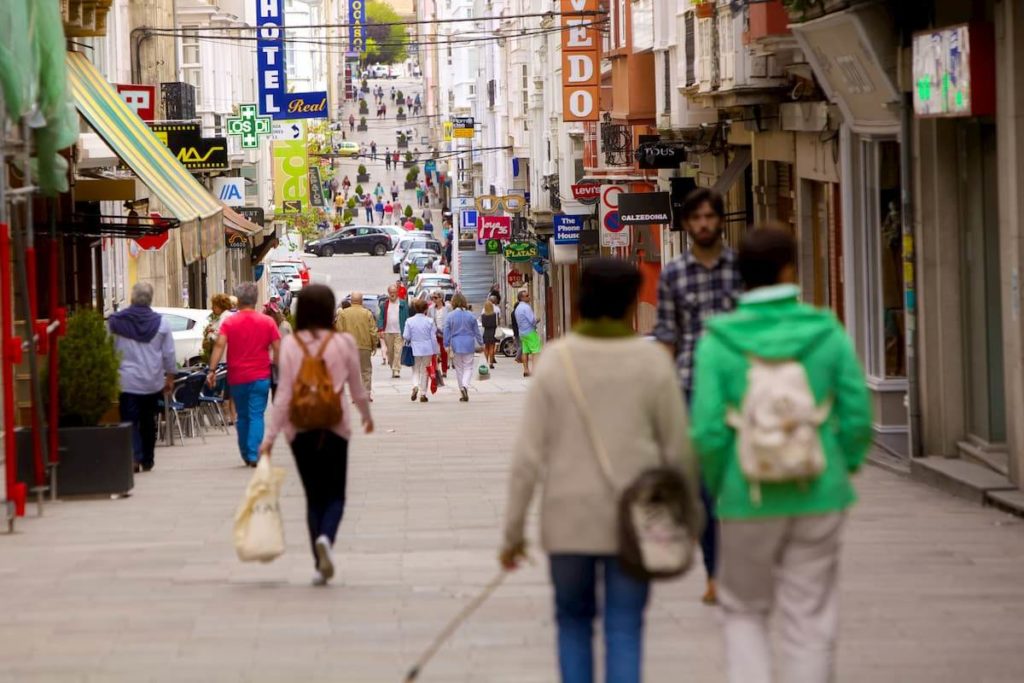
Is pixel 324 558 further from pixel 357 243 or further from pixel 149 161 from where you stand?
pixel 357 243

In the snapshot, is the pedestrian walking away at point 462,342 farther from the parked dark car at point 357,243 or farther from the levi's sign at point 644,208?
the parked dark car at point 357,243

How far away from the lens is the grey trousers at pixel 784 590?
5977mm

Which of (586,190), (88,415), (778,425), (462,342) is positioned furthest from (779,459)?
(586,190)

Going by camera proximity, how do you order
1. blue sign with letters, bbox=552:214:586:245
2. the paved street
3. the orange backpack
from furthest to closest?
blue sign with letters, bbox=552:214:586:245
the orange backpack
the paved street

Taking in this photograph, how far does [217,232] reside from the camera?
72.0ft

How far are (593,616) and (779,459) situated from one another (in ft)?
2.63

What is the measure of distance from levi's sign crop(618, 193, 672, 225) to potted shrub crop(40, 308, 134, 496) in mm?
16925

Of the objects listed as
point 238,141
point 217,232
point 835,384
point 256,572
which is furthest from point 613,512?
point 238,141

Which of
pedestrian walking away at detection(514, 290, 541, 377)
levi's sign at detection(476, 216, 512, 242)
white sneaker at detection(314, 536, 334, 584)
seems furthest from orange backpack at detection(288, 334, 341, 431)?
levi's sign at detection(476, 216, 512, 242)

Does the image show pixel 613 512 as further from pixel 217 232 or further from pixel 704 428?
pixel 217 232

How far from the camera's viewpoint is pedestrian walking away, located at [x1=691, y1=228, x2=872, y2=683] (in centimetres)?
583

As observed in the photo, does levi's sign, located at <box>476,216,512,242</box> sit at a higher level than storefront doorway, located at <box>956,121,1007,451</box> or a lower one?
higher

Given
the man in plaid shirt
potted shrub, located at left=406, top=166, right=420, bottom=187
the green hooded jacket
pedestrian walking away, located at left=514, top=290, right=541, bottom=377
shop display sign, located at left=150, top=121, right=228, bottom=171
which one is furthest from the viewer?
potted shrub, located at left=406, top=166, right=420, bottom=187

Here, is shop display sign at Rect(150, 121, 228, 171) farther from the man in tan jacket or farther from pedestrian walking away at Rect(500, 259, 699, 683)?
pedestrian walking away at Rect(500, 259, 699, 683)
